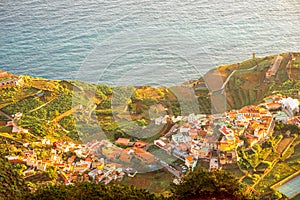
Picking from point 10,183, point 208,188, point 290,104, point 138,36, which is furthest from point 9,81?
point 208,188

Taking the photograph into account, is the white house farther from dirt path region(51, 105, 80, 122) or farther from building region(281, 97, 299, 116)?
dirt path region(51, 105, 80, 122)

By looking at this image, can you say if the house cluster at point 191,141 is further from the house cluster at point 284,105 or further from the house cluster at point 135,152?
the house cluster at point 284,105

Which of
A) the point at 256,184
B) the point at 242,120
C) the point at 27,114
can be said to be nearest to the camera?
the point at 256,184

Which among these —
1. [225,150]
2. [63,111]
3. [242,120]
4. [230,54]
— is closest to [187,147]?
[225,150]

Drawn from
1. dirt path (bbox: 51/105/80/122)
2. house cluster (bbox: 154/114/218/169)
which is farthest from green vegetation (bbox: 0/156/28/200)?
house cluster (bbox: 154/114/218/169)

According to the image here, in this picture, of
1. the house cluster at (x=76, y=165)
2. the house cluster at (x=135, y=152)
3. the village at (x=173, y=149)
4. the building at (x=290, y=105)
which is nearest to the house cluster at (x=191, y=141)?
the village at (x=173, y=149)

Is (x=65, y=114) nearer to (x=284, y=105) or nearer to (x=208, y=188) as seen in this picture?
(x=284, y=105)

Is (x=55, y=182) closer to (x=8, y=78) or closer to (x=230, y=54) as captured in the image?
(x=8, y=78)
